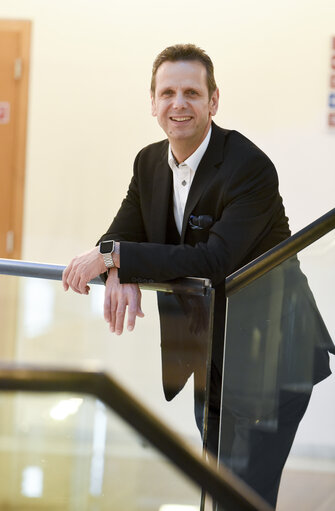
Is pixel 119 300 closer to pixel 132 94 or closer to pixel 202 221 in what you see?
pixel 202 221

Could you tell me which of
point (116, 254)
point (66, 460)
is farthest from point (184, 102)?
point (66, 460)

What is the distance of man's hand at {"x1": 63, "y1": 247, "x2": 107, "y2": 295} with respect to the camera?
2.95m

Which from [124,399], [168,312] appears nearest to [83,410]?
[124,399]

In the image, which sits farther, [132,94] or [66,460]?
[132,94]

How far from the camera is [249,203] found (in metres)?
2.93

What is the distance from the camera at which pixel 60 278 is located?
3074 millimetres

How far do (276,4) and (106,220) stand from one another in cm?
193

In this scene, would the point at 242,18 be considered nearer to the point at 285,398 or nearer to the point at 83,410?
the point at 285,398

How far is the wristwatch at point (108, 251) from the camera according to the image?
292 centimetres

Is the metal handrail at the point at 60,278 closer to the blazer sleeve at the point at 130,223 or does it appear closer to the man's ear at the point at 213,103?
the blazer sleeve at the point at 130,223

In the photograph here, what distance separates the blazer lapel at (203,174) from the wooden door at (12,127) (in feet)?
10.6

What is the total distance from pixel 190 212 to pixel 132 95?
3106mm

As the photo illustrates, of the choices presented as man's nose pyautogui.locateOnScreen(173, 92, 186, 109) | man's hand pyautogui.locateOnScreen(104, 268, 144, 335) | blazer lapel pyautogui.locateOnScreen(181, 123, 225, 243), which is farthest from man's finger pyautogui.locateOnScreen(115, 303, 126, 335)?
man's nose pyautogui.locateOnScreen(173, 92, 186, 109)

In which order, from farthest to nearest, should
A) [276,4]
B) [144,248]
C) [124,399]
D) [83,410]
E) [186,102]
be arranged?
[276,4], [186,102], [144,248], [83,410], [124,399]
